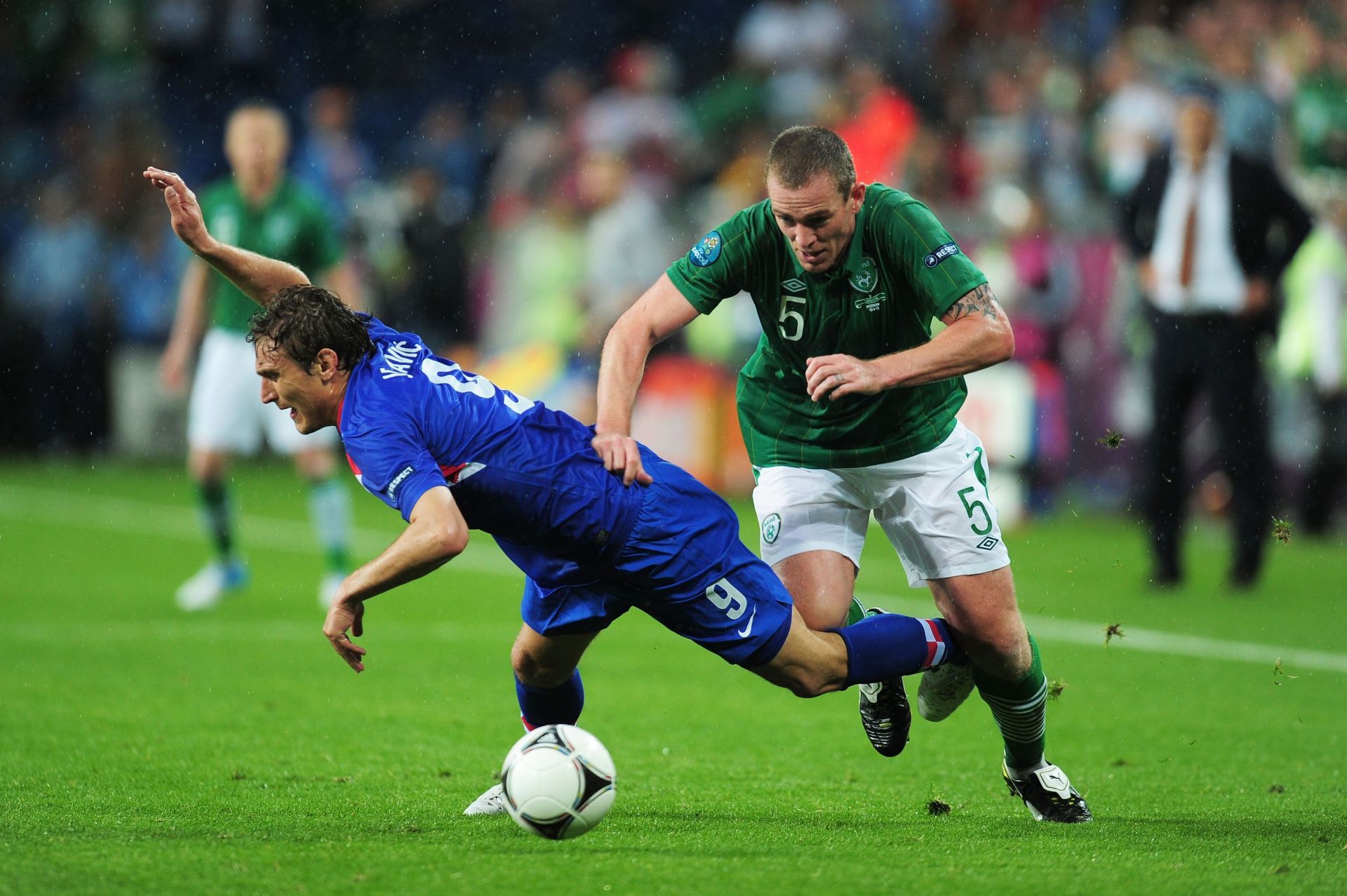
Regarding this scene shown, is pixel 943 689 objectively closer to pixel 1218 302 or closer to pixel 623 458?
pixel 623 458

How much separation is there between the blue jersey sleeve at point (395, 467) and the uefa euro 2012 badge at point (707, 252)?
1.17 meters

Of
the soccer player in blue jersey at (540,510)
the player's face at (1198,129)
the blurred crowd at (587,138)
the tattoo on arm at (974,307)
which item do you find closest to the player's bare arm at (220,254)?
the soccer player in blue jersey at (540,510)

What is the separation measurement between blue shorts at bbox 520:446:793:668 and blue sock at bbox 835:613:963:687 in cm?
28

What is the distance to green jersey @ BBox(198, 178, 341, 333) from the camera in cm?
966

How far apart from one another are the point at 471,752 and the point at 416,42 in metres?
15.4

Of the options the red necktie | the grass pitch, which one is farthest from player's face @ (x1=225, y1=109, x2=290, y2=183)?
the red necktie

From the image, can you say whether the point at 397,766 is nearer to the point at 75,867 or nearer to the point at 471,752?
the point at 471,752

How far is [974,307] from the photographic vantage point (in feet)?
16.0

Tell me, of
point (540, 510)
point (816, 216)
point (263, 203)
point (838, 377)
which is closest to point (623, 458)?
point (540, 510)

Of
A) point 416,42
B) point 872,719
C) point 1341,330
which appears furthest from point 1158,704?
point 416,42

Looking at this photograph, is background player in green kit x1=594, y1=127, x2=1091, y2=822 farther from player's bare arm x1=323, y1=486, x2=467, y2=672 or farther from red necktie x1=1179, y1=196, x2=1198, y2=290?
red necktie x1=1179, y1=196, x2=1198, y2=290

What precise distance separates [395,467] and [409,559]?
25 centimetres

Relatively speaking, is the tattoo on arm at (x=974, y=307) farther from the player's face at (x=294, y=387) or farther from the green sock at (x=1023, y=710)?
the player's face at (x=294, y=387)

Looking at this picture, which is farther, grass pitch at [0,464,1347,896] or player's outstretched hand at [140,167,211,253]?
player's outstretched hand at [140,167,211,253]
